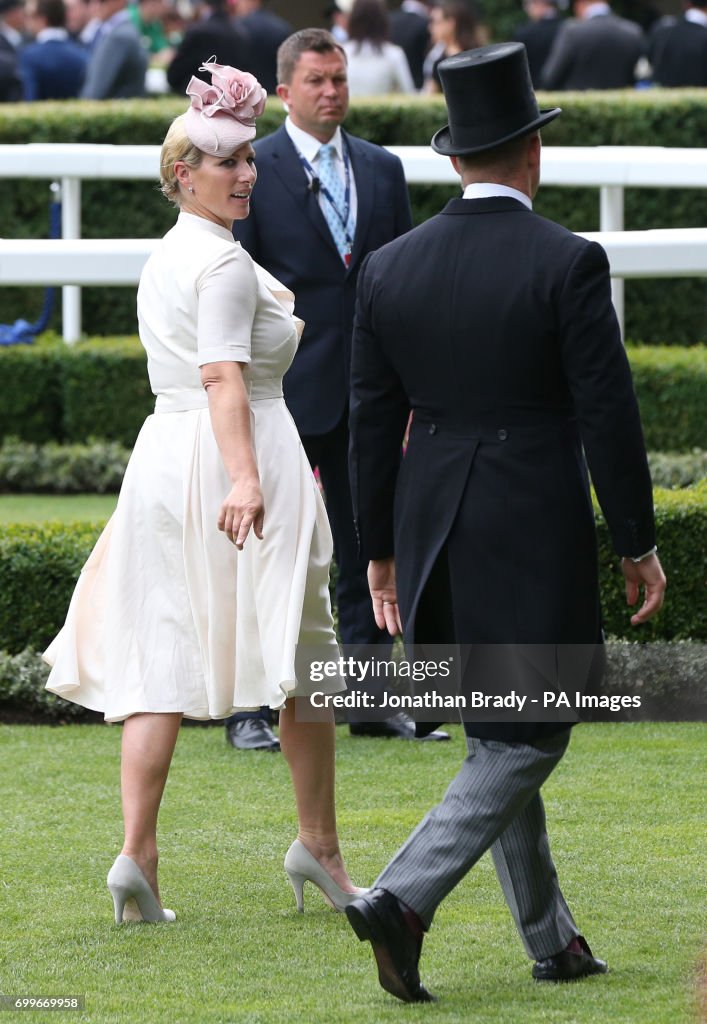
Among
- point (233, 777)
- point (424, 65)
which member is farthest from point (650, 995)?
point (424, 65)

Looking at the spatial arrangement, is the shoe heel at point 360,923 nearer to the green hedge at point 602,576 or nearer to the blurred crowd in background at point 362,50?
the green hedge at point 602,576

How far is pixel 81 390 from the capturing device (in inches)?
379

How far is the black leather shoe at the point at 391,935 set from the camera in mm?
3395

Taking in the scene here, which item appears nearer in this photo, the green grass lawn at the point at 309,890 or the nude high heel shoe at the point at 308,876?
the green grass lawn at the point at 309,890

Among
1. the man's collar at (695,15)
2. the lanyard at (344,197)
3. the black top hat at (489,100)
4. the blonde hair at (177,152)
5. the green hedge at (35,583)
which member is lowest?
the green hedge at (35,583)

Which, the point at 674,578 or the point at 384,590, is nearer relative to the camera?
the point at 384,590

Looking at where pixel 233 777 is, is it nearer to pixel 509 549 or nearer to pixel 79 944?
pixel 79 944

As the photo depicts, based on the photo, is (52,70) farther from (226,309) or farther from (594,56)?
(226,309)

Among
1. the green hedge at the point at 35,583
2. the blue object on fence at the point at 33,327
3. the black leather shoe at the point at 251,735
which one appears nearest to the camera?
the black leather shoe at the point at 251,735

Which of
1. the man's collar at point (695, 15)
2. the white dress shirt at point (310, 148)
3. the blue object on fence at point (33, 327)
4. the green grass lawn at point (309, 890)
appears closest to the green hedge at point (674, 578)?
the green grass lawn at point (309, 890)

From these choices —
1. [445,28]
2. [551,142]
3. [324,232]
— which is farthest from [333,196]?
[445,28]

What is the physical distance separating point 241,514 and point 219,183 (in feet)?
2.65

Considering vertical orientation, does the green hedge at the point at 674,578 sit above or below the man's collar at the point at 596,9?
below

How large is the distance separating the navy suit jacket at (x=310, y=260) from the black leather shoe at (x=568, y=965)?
7.67 ft
